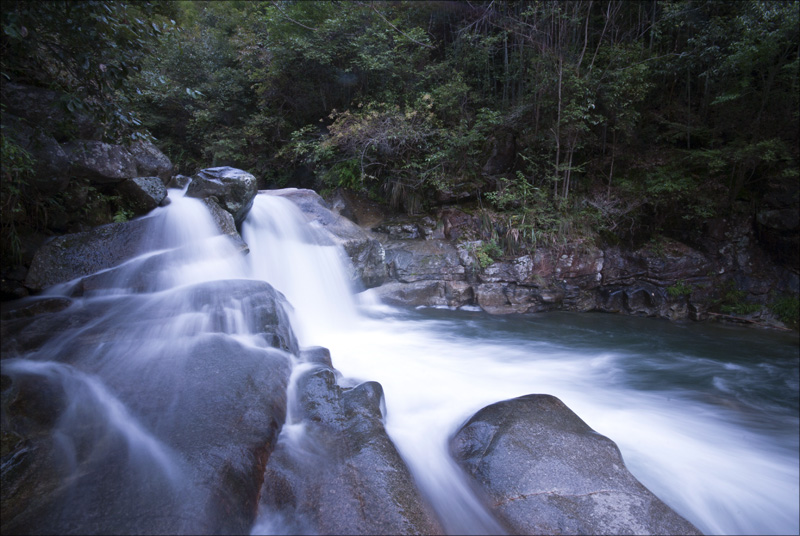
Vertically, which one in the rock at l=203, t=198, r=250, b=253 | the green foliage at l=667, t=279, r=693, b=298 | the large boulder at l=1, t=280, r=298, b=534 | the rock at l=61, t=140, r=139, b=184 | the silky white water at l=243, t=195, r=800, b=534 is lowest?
the silky white water at l=243, t=195, r=800, b=534

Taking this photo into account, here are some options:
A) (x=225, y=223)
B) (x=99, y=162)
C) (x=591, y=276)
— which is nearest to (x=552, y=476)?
(x=225, y=223)

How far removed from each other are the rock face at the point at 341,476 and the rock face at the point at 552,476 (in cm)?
59

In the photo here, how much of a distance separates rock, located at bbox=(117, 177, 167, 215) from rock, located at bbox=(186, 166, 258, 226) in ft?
2.03

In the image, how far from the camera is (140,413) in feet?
10.0

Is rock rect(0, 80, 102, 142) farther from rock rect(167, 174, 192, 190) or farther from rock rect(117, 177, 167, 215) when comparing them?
rock rect(167, 174, 192, 190)

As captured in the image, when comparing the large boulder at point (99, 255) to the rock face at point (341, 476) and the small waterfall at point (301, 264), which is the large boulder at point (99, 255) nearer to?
the small waterfall at point (301, 264)

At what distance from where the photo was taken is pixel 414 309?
851cm

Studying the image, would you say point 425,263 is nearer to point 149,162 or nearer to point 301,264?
point 301,264

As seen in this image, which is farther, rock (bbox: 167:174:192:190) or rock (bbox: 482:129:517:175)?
rock (bbox: 482:129:517:175)

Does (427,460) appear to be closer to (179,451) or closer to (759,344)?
(179,451)

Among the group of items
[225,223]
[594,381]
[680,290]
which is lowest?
[594,381]

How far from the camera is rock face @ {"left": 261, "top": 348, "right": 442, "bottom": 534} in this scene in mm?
2412

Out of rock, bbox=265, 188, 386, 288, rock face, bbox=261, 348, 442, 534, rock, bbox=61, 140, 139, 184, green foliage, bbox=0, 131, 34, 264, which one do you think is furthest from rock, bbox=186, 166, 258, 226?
rock face, bbox=261, 348, 442, 534

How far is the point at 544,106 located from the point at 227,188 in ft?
24.1
